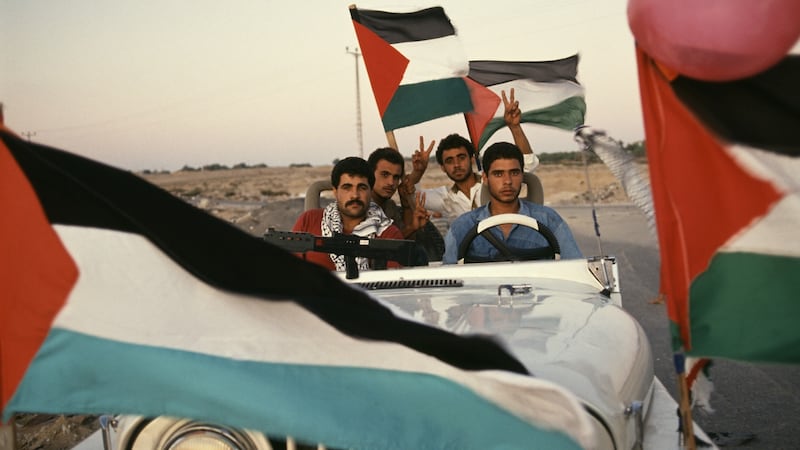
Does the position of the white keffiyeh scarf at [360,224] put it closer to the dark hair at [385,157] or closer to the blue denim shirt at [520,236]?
the blue denim shirt at [520,236]

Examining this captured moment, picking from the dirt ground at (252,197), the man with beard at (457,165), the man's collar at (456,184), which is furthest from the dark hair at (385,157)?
the dirt ground at (252,197)

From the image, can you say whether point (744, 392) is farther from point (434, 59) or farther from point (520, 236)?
point (434, 59)

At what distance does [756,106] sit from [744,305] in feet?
1.93

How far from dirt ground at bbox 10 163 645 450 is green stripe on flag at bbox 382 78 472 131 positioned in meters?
1.68

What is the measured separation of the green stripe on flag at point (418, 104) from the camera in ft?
27.9

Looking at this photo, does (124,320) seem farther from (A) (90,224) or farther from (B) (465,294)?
(B) (465,294)

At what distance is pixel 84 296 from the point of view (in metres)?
2.39

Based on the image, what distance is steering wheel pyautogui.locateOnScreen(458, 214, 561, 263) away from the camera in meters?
4.66

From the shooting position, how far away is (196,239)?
243 centimetres

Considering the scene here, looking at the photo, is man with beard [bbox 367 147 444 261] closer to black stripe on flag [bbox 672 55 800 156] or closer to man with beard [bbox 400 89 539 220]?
man with beard [bbox 400 89 539 220]

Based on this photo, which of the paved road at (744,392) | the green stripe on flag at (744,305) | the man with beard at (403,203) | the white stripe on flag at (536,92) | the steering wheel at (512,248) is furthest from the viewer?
the white stripe on flag at (536,92)

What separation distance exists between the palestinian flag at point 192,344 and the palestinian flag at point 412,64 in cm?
604

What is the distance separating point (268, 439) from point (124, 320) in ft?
1.81

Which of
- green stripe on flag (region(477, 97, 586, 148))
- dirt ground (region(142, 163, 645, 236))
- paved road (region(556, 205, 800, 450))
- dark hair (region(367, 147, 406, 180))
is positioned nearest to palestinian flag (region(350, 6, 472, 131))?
green stripe on flag (region(477, 97, 586, 148))
